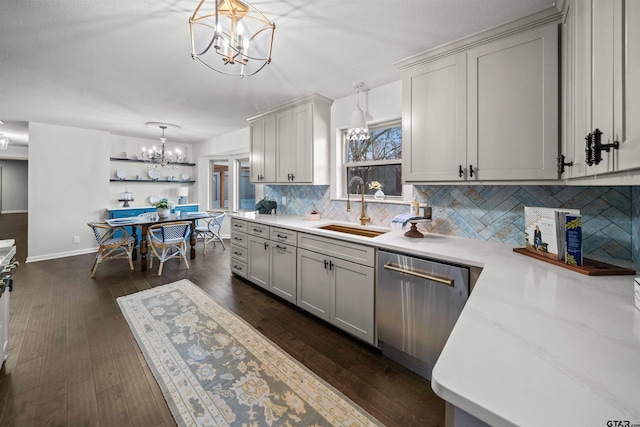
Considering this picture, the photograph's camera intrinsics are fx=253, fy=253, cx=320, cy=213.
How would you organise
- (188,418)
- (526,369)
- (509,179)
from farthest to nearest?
(509,179)
(188,418)
(526,369)

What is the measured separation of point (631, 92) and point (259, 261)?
10.3 ft

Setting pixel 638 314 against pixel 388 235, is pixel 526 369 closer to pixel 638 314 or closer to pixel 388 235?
pixel 638 314

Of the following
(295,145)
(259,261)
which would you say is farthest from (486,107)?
(259,261)

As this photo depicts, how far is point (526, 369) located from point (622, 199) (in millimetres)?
1777

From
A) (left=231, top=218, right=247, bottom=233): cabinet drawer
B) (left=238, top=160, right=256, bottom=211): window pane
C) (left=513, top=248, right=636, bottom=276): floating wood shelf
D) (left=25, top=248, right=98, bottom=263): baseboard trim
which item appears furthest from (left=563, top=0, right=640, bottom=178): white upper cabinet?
(left=25, top=248, right=98, bottom=263): baseboard trim

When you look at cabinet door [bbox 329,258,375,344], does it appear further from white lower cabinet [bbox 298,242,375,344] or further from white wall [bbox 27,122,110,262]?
white wall [bbox 27,122,110,262]

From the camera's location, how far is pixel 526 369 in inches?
23.4

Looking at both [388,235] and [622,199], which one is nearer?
[622,199]

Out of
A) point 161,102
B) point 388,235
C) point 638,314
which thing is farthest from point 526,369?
point 161,102

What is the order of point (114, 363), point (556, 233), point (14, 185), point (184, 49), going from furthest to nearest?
point (14, 185), point (184, 49), point (114, 363), point (556, 233)

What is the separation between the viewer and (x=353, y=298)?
217cm

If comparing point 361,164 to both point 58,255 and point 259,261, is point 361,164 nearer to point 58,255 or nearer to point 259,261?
point 259,261

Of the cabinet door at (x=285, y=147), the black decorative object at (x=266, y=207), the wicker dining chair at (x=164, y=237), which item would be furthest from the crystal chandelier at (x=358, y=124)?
the wicker dining chair at (x=164, y=237)

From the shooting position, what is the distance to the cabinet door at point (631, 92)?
2.37 feet
